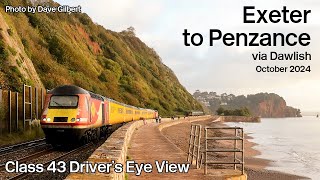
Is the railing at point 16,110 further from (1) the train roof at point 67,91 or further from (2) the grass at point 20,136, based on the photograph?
(1) the train roof at point 67,91

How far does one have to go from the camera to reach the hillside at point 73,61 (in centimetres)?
3538

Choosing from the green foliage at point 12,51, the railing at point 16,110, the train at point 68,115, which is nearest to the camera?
the train at point 68,115

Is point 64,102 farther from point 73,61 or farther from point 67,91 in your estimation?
point 73,61

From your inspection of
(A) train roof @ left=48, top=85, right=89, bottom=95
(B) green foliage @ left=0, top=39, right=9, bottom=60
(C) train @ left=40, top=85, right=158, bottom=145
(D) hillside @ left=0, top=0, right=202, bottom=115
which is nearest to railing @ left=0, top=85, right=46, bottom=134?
(D) hillside @ left=0, top=0, right=202, bottom=115

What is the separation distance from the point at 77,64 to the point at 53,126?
4125 centimetres

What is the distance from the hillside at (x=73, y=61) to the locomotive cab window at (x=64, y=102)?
11.6 meters

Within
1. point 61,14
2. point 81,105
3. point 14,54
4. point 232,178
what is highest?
point 61,14

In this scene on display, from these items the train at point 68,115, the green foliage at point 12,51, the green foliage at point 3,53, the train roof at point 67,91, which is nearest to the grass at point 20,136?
the train at point 68,115

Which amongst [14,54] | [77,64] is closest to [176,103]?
[77,64]

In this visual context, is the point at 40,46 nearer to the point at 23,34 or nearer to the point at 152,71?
the point at 23,34

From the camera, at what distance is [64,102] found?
62.0 ft

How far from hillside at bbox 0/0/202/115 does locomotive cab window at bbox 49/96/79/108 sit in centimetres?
1160

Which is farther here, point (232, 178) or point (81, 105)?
point (81, 105)

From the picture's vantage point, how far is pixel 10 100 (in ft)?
78.1
